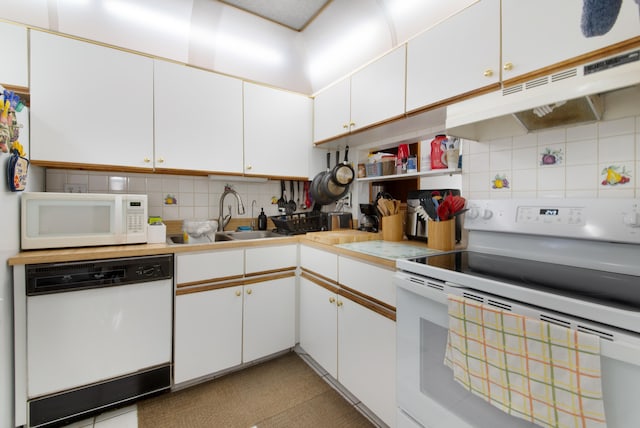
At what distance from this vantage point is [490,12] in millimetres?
1192

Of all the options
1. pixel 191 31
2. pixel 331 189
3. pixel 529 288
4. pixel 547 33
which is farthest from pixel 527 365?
pixel 191 31

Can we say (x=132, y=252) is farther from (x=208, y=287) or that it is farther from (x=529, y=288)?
(x=529, y=288)

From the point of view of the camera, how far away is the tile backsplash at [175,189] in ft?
6.05

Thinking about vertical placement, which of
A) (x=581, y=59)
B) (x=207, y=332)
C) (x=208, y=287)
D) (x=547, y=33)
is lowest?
(x=207, y=332)

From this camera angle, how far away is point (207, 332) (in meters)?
1.71

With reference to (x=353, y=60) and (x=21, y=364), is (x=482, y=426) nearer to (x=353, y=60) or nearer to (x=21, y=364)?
(x=21, y=364)

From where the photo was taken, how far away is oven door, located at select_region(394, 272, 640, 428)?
0.93m

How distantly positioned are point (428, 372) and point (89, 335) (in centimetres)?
162

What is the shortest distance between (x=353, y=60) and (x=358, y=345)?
1.95m

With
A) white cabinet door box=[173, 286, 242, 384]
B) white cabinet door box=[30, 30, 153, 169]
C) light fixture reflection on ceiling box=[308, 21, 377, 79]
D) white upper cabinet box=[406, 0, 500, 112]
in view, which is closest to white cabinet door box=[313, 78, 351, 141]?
light fixture reflection on ceiling box=[308, 21, 377, 79]

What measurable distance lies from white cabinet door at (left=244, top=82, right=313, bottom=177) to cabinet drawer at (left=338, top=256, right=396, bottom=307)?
103 centimetres

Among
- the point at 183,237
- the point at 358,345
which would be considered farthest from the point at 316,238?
Answer: the point at 183,237

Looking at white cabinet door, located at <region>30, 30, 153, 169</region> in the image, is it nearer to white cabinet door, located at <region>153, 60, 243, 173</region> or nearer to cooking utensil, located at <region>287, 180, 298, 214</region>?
white cabinet door, located at <region>153, 60, 243, 173</region>

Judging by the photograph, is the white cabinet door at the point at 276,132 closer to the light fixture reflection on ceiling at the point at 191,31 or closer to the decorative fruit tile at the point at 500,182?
the light fixture reflection on ceiling at the point at 191,31
